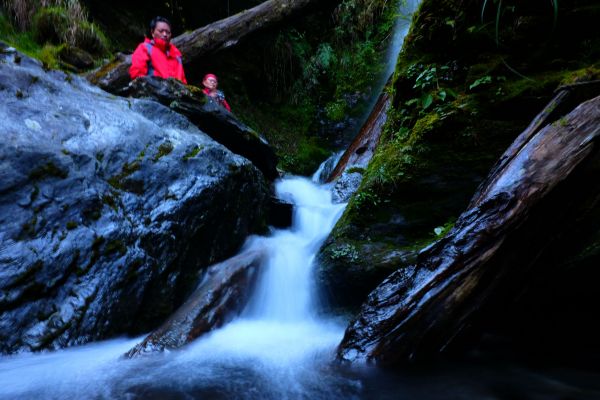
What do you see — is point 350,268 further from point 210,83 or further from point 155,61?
point 210,83

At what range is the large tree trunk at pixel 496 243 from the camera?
204 centimetres

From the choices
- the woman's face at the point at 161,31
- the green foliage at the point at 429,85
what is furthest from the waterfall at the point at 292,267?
the woman's face at the point at 161,31

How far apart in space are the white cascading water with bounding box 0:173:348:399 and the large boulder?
1.02 ft

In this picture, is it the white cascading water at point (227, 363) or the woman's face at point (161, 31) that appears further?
the woman's face at point (161, 31)

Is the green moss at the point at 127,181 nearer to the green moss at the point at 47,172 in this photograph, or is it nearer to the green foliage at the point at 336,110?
the green moss at the point at 47,172

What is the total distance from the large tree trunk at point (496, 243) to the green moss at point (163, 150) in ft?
8.94

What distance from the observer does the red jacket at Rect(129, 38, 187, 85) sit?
5824mm

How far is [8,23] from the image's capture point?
20.7ft

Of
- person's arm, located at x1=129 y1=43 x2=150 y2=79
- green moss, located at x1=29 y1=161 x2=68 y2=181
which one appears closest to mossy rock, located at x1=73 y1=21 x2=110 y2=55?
person's arm, located at x1=129 y1=43 x2=150 y2=79

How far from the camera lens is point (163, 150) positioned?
3758 mm

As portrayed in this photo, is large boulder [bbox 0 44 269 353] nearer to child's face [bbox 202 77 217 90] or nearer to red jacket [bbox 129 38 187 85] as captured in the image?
red jacket [bbox 129 38 187 85]

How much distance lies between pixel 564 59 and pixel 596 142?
137 cm

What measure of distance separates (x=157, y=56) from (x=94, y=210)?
408 centimetres

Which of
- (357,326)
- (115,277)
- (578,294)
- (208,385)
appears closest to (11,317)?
(115,277)
